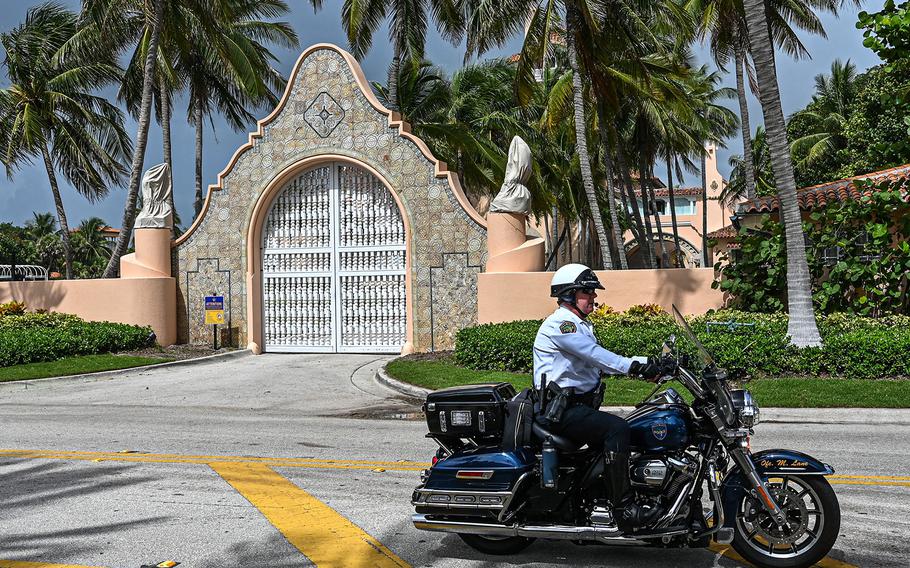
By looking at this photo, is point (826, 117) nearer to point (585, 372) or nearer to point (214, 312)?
point (214, 312)

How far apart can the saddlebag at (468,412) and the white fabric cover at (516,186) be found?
14043 millimetres

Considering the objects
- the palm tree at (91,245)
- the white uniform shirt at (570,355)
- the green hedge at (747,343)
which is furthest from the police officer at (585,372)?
Answer: the palm tree at (91,245)

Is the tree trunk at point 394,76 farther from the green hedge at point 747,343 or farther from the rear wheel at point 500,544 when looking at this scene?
the rear wheel at point 500,544

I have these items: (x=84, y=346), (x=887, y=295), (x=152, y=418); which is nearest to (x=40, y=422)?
(x=152, y=418)

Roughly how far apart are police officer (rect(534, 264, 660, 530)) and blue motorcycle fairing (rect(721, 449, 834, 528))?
0.42 metres

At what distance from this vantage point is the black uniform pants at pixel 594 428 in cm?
483

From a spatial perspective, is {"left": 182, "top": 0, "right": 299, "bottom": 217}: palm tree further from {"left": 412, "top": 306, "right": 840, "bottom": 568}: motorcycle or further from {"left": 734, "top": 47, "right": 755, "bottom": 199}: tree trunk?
{"left": 412, "top": 306, "right": 840, "bottom": 568}: motorcycle

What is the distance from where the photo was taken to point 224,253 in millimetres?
22062

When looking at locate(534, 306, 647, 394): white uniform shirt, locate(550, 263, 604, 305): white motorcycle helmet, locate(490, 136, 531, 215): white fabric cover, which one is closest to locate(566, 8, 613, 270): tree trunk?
locate(490, 136, 531, 215): white fabric cover

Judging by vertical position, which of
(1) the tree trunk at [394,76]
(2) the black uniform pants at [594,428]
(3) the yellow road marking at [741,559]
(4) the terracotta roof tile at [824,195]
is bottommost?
(3) the yellow road marking at [741,559]

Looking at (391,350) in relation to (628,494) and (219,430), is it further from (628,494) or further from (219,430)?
(628,494)

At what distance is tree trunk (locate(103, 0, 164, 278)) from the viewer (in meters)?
22.7

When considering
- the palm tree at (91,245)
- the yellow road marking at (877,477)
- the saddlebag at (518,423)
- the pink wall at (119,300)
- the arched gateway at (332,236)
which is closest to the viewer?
the saddlebag at (518,423)

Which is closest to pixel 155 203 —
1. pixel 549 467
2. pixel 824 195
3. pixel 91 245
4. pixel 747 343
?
pixel 747 343
